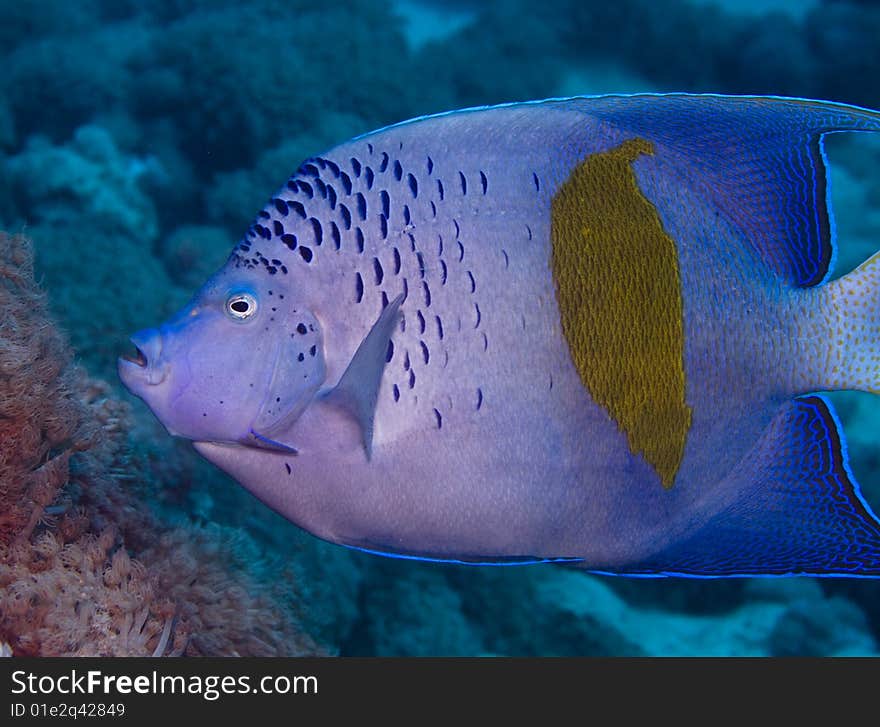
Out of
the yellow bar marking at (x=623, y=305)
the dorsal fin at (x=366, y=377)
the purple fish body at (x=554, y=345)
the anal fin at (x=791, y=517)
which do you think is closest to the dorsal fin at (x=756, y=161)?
the purple fish body at (x=554, y=345)

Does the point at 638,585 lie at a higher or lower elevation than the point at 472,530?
lower

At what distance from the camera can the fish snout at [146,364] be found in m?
1.16

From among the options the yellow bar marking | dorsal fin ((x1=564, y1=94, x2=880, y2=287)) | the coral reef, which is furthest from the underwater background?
dorsal fin ((x1=564, y1=94, x2=880, y2=287))

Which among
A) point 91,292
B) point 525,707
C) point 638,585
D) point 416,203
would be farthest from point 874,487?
point 91,292

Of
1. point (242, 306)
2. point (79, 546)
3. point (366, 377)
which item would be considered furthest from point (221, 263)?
point (366, 377)

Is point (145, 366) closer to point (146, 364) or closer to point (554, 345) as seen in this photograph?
point (146, 364)

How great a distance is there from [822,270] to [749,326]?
0.71 feet

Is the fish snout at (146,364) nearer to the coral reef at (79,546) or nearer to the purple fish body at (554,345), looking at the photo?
the purple fish body at (554,345)

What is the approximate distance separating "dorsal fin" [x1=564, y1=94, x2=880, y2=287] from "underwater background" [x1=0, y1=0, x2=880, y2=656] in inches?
62.0

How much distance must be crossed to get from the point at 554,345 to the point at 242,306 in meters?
0.56

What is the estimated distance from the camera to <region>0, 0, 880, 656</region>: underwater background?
176 cm

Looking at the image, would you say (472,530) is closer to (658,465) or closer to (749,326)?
(658,465)

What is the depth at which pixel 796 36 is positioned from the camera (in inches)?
400

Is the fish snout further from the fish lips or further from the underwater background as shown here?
the underwater background
